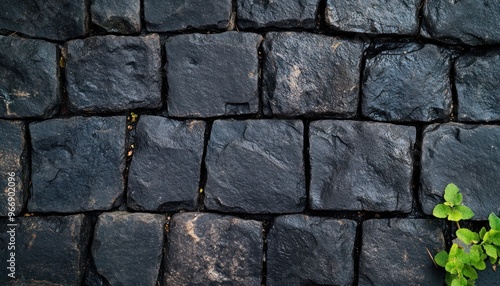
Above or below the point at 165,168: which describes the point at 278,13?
above

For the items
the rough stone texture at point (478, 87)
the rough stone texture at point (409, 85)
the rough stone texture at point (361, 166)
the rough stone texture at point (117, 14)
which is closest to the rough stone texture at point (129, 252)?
the rough stone texture at point (361, 166)

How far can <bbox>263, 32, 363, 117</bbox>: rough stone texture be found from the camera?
275 centimetres

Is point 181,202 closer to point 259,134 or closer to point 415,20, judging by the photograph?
point 259,134

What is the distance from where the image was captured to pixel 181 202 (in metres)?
2.77

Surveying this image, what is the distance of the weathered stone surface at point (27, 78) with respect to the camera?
276cm

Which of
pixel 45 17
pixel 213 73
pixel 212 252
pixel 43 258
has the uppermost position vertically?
pixel 45 17

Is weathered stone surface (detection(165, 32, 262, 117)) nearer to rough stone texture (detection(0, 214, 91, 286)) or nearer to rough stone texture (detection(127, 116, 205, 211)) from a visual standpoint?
rough stone texture (detection(127, 116, 205, 211))

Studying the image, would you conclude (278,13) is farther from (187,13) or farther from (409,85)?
(409,85)

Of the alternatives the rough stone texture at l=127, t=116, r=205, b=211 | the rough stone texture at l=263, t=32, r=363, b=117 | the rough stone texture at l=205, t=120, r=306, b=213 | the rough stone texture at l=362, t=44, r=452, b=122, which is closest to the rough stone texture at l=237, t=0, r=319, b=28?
the rough stone texture at l=263, t=32, r=363, b=117

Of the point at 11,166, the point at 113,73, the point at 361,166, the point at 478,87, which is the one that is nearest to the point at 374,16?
the point at 478,87

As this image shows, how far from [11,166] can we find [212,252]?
113 centimetres

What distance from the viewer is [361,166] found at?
9.00 feet

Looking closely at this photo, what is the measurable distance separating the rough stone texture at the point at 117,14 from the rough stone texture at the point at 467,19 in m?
1.51

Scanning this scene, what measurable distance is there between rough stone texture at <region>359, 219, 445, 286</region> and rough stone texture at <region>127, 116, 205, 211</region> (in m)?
0.95
